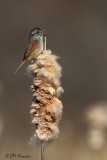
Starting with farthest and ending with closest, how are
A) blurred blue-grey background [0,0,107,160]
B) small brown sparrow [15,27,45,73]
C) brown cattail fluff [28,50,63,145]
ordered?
blurred blue-grey background [0,0,107,160]
small brown sparrow [15,27,45,73]
brown cattail fluff [28,50,63,145]

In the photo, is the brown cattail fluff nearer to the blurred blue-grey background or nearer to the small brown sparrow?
the small brown sparrow

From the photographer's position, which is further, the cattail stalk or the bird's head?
the bird's head

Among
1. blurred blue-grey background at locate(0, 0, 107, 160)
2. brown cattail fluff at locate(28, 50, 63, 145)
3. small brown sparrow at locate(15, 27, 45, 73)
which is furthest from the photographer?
blurred blue-grey background at locate(0, 0, 107, 160)

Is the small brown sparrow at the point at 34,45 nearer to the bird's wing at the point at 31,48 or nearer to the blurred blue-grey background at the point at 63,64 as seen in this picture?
the bird's wing at the point at 31,48

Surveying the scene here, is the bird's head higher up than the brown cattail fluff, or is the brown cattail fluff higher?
the bird's head

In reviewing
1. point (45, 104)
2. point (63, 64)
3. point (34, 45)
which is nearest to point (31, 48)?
point (34, 45)

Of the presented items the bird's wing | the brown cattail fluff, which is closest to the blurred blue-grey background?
the bird's wing

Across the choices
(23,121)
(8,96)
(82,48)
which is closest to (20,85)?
(8,96)

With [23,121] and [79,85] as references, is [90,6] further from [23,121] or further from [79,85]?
[23,121]
